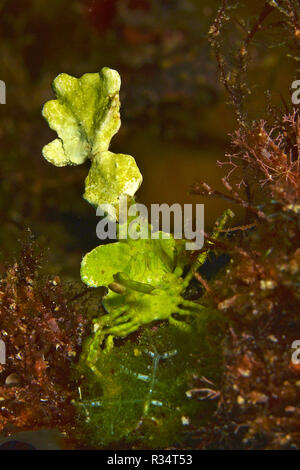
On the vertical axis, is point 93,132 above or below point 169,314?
above

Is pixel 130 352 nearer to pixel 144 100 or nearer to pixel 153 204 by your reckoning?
pixel 153 204

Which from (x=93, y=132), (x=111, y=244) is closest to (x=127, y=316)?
(x=111, y=244)

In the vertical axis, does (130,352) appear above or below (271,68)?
below

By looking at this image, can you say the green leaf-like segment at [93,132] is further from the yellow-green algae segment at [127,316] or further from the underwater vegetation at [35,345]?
the underwater vegetation at [35,345]

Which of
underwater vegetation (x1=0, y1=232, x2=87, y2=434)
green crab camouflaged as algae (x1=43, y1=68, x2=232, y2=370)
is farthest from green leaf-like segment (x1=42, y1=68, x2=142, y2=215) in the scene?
underwater vegetation (x1=0, y1=232, x2=87, y2=434)

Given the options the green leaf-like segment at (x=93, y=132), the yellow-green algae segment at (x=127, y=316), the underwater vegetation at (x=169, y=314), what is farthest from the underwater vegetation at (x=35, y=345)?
the green leaf-like segment at (x=93, y=132)

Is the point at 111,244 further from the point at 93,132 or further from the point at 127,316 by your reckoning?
the point at 93,132

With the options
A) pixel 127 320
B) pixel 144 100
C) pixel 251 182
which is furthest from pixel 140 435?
pixel 144 100

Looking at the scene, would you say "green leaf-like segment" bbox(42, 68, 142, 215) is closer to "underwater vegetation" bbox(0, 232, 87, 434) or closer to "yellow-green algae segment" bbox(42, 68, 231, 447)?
"yellow-green algae segment" bbox(42, 68, 231, 447)
